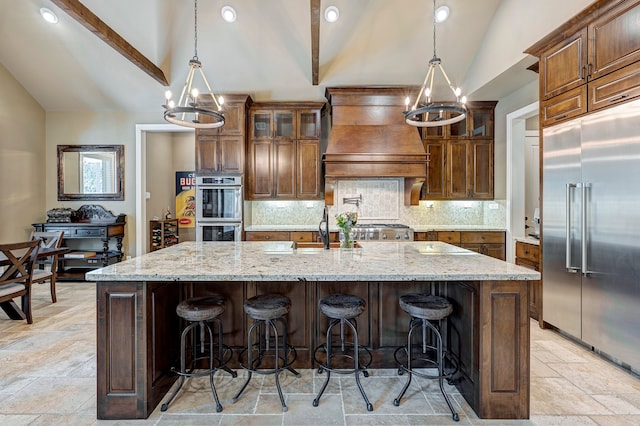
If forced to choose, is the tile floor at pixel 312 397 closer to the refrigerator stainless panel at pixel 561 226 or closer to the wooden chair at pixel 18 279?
the refrigerator stainless panel at pixel 561 226


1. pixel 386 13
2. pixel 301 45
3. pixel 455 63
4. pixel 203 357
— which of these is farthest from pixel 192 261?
pixel 455 63

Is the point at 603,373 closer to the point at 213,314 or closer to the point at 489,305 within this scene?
the point at 489,305

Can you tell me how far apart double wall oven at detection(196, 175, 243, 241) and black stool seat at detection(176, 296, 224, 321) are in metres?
2.82

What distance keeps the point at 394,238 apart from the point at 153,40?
4.75 meters

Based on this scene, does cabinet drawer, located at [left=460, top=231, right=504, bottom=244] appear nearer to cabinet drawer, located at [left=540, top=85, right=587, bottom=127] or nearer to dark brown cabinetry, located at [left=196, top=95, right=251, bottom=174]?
cabinet drawer, located at [left=540, top=85, right=587, bottom=127]

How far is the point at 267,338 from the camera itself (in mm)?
2389

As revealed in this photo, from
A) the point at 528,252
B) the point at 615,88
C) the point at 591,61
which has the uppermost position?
the point at 591,61

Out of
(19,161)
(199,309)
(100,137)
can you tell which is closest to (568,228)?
(199,309)

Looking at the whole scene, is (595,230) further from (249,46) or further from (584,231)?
(249,46)

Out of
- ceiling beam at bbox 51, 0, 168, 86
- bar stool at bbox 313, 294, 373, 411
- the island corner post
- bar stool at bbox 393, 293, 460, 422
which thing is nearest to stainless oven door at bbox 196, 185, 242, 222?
ceiling beam at bbox 51, 0, 168, 86

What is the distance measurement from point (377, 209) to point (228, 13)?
3.80 meters

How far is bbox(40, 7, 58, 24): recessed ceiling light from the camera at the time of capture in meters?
4.60

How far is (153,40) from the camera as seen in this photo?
492cm

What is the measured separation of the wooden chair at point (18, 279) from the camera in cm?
358
